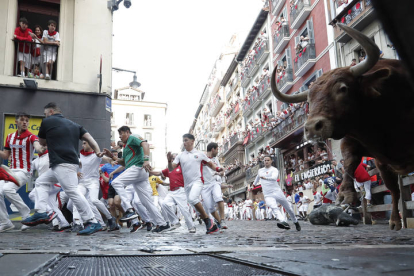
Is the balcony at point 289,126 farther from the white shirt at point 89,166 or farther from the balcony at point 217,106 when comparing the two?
the balcony at point 217,106

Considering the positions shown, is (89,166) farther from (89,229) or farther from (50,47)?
(50,47)

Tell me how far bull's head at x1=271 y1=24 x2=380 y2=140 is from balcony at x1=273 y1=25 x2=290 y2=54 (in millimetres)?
26455

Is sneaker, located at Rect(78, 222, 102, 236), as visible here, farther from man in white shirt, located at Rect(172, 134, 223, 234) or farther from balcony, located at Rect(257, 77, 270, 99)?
balcony, located at Rect(257, 77, 270, 99)

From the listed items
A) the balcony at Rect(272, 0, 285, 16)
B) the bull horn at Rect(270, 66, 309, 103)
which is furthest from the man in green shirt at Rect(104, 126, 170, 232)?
the balcony at Rect(272, 0, 285, 16)

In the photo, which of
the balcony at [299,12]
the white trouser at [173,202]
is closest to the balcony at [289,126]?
the balcony at [299,12]

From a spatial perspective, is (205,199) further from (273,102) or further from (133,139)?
(273,102)

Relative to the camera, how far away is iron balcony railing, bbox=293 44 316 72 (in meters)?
24.6

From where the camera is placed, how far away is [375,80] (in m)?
3.15

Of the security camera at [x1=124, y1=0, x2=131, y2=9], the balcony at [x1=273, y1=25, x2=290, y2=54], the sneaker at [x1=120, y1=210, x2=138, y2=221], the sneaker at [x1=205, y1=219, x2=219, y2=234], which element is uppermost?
the balcony at [x1=273, y1=25, x2=290, y2=54]

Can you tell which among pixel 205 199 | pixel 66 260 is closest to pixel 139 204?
pixel 205 199

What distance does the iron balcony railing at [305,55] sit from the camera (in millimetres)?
24562

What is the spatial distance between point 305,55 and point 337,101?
903 inches

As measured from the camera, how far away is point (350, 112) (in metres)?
3.22

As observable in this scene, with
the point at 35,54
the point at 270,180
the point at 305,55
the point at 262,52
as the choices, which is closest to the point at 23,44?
the point at 35,54
